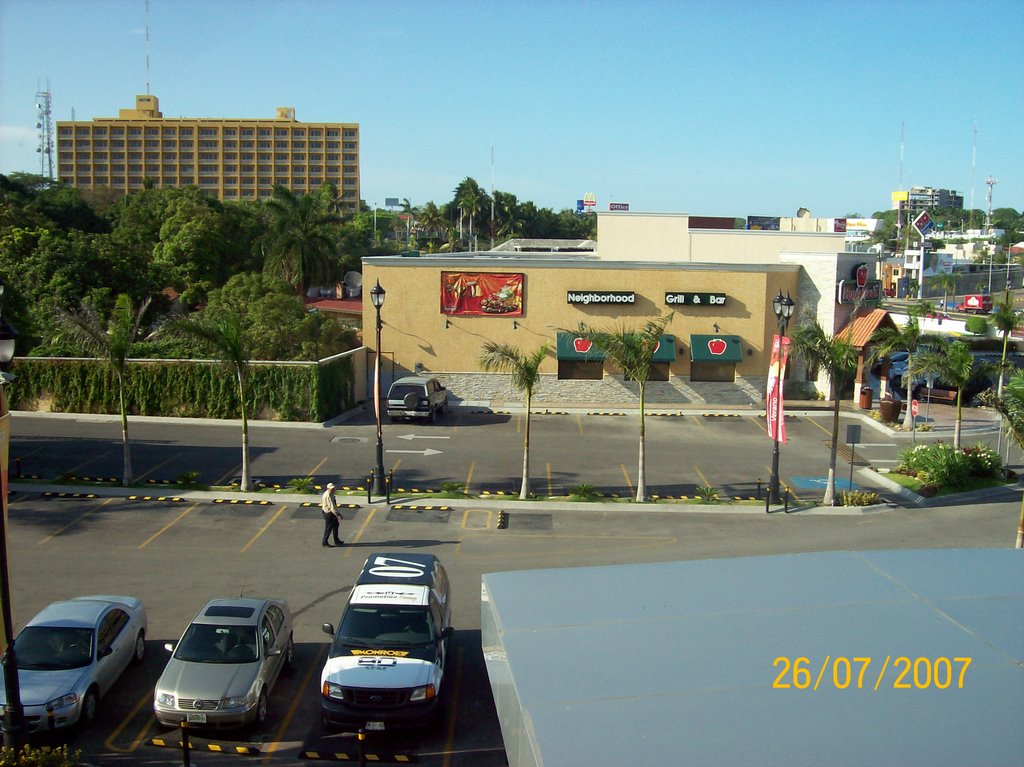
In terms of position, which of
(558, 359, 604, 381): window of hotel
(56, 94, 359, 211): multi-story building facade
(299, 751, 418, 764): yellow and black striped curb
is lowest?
(299, 751, 418, 764): yellow and black striped curb

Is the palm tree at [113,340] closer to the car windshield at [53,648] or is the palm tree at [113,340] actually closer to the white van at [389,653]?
the car windshield at [53,648]

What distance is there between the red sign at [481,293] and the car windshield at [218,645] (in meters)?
28.7

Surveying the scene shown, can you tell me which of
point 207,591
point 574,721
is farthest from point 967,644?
point 207,591

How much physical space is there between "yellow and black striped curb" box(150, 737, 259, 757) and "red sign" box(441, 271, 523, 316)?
30073 millimetres

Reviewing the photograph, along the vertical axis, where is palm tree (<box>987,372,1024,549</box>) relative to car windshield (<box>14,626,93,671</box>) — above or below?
above

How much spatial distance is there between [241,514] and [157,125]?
148030 millimetres

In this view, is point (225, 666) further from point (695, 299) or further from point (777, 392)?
point (695, 299)

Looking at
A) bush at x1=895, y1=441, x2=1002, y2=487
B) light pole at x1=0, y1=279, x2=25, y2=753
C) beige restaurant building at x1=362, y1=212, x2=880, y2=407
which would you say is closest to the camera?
light pole at x1=0, y1=279, x2=25, y2=753

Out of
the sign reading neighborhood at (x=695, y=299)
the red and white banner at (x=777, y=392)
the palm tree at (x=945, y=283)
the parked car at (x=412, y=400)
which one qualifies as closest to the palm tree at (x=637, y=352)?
the red and white banner at (x=777, y=392)

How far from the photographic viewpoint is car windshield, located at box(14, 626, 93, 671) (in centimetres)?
1266

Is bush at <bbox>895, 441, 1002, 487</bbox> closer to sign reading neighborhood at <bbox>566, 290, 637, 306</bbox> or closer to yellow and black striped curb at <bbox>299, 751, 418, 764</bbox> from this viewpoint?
sign reading neighborhood at <bbox>566, 290, 637, 306</bbox>

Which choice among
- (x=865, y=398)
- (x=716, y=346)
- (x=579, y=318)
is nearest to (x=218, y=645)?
(x=579, y=318)

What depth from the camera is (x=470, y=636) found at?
52.7 ft
